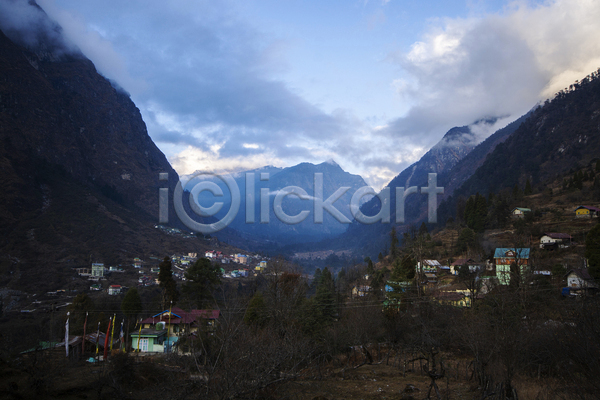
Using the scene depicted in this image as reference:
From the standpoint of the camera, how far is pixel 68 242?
290ft

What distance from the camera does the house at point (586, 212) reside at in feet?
180

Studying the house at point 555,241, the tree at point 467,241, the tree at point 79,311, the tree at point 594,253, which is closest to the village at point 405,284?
the house at point 555,241

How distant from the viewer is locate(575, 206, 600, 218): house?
2165 inches

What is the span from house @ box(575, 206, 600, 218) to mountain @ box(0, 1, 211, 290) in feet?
343

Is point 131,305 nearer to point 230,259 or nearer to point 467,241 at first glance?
point 467,241

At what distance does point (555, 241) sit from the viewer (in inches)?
1825

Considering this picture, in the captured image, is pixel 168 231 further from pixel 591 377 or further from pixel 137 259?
pixel 591 377

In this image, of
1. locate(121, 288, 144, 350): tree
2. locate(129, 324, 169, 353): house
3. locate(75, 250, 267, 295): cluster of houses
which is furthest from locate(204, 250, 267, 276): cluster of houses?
locate(129, 324, 169, 353): house

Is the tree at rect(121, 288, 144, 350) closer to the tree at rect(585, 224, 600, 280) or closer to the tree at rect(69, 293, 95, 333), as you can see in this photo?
the tree at rect(69, 293, 95, 333)

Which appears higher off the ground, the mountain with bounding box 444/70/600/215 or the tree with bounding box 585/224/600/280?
the mountain with bounding box 444/70/600/215

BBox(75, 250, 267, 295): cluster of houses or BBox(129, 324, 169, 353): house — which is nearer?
BBox(129, 324, 169, 353): house

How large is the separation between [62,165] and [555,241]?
14984 centimetres

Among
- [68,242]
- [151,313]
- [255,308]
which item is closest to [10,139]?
[68,242]

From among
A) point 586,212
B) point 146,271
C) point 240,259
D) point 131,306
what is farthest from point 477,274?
point 240,259
